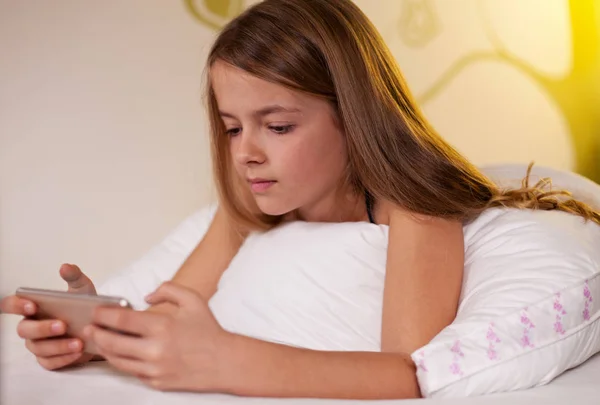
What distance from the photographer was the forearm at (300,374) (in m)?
1.01

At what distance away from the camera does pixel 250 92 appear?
4.16ft

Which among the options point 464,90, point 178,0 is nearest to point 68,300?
point 178,0

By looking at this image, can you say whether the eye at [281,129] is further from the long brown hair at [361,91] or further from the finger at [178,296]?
the finger at [178,296]

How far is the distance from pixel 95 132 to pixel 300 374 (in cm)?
132

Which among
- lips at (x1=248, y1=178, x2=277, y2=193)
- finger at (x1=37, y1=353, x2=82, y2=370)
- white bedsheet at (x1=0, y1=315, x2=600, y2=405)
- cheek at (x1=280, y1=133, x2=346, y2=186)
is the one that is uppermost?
cheek at (x1=280, y1=133, x2=346, y2=186)

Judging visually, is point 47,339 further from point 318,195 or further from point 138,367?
point 318,195

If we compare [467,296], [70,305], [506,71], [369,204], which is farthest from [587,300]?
[506,71]

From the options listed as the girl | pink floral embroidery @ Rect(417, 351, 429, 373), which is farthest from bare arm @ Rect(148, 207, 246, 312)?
pink floral embroidery @ Rect(417, 351, 429, 373)

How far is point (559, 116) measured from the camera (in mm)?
2744

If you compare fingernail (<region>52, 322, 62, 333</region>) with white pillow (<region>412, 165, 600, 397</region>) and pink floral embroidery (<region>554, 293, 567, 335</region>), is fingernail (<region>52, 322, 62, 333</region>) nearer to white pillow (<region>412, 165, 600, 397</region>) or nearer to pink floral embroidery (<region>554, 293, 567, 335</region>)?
white pillow (<region>412, 165, 600, 397</region>)

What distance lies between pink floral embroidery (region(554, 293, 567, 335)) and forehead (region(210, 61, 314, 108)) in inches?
19.4

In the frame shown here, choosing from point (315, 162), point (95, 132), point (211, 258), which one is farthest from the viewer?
point (95, 132)

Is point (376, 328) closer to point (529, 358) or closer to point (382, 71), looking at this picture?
point (529, 358)

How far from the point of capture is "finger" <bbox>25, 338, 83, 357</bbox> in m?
1.11
